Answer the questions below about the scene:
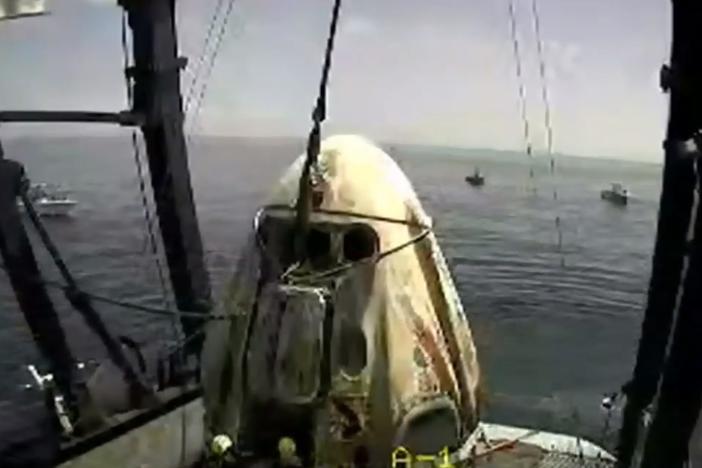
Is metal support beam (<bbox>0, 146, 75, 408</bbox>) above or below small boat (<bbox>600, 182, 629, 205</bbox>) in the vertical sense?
above

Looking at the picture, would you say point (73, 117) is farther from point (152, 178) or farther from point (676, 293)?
point (676, 293)

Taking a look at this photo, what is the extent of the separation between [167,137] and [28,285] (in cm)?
233

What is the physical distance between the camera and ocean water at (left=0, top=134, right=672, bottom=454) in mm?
23688

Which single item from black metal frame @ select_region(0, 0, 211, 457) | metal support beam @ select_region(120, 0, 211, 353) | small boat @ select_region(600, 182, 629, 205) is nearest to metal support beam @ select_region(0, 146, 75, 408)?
black metal frame @ select_region(0, 0, 211, 457)

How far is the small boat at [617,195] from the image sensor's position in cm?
5625

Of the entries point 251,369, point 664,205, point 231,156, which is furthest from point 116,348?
point 231,156

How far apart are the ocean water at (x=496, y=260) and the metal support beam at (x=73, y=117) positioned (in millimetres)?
1713

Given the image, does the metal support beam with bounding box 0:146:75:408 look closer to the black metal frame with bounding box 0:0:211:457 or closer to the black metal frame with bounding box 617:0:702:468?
the black metal frame with bounding box 0:0:211:457

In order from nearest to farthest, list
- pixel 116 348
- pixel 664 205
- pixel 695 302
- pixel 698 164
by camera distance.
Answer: pixel 695 302
pixel 698 164
pixel 664 205
pixel 116 348

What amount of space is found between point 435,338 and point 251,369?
1499 mm

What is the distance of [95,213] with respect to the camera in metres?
48.6

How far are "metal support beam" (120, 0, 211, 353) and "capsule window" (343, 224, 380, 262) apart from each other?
388 cm

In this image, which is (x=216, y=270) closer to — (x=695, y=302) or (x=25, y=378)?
(x=25, y=378)

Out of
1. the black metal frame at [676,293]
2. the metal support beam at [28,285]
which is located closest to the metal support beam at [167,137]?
the metal support beam at [28,285]
